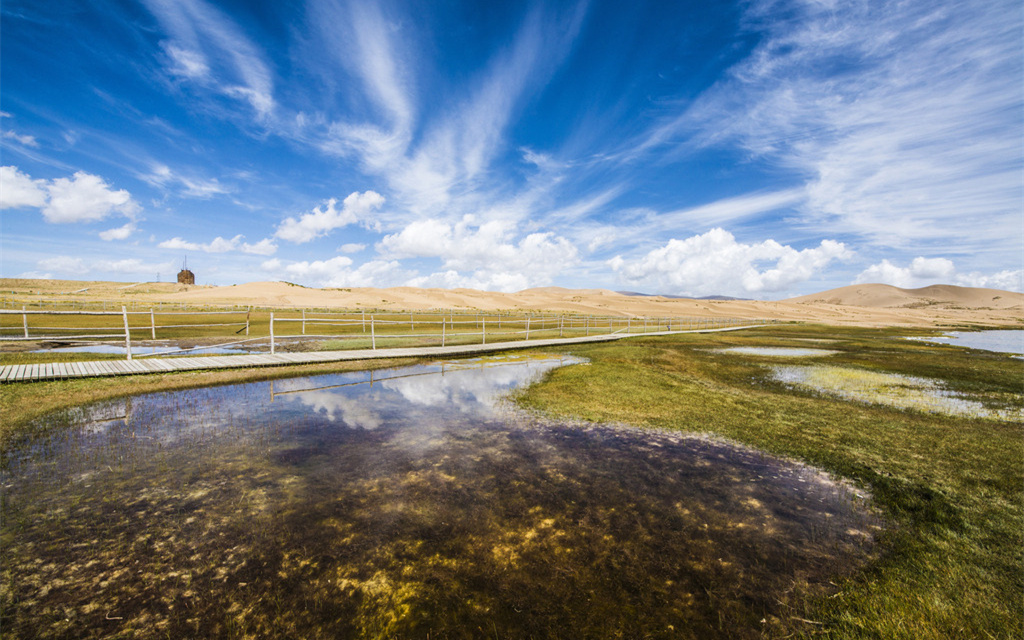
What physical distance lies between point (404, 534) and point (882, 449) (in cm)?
760

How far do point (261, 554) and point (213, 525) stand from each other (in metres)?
0.86

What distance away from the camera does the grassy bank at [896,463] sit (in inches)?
117

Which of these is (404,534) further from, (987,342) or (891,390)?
(987,342)

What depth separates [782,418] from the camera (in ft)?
26.6

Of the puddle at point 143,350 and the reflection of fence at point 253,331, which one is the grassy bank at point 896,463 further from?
the puddle at point 143,350

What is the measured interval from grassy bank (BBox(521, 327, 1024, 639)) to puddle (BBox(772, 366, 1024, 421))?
27.6 inches

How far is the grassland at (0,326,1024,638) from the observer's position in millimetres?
2994

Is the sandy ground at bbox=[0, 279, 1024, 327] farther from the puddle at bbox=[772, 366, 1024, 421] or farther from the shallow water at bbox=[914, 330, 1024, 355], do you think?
the puddle at bbox=[772, 366, 1024, 421]

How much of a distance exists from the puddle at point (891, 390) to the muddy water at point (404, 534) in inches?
275

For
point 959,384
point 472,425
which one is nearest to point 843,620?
point 472,425

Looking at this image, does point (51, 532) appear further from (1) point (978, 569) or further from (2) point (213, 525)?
(1) point (978, 569)

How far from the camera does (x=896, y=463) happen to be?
19.3 feet

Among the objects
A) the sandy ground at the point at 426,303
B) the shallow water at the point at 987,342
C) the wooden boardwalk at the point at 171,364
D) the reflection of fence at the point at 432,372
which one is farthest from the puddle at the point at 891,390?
the sandy ground at the point at 426,303

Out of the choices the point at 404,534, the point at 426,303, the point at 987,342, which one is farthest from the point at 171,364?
the point at 426,303
